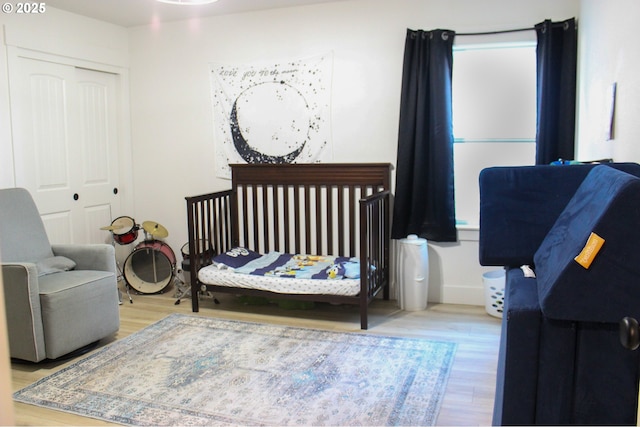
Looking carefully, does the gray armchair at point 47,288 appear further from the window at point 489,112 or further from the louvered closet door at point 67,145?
the window at point 489,112

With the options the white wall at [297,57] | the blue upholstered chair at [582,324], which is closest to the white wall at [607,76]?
the white wall at [297,57]

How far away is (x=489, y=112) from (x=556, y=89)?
514 mm

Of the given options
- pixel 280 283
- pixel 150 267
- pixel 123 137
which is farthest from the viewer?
pixel 123 137

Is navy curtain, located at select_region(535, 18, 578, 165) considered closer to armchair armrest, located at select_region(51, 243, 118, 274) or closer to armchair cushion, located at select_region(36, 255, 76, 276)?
armchair armrest, located at select_region(51, 243, 118, 274)

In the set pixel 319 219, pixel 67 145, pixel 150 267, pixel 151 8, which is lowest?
pixel 150 267

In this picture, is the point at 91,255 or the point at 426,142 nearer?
the point at 91,255

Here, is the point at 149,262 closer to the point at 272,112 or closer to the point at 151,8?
the point at 272,112

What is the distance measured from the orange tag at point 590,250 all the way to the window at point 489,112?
2635 millimetres

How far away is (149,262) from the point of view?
4629mm

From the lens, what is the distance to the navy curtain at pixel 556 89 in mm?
3600

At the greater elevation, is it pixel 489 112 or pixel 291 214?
pixel 489 112

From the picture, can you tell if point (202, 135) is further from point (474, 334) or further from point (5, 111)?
point (474, 334)

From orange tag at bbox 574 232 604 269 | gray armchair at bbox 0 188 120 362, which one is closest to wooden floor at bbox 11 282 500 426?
gray armchair at bbox 0 188 120 362

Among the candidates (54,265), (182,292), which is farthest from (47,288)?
(182,292)
